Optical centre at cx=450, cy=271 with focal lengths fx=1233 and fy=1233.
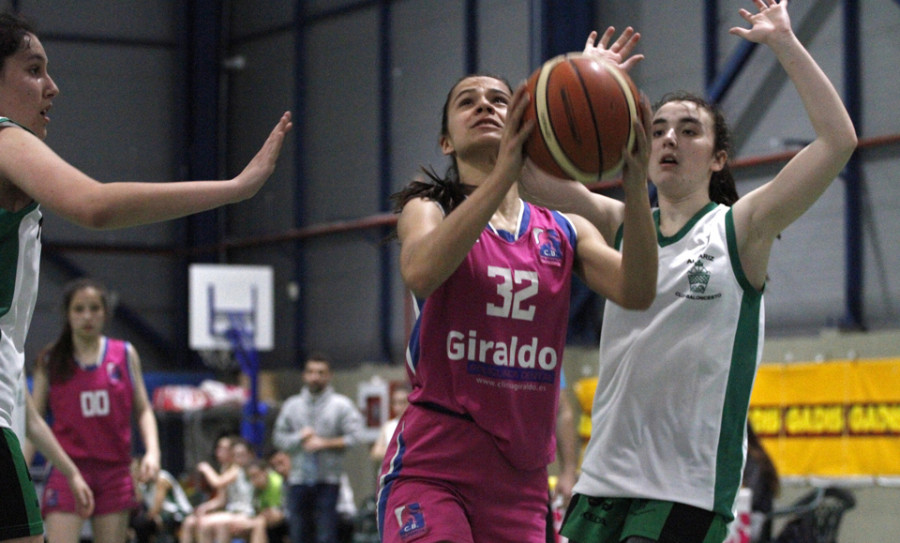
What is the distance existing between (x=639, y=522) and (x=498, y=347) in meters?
0.65

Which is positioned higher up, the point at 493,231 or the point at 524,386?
the point at 493,231

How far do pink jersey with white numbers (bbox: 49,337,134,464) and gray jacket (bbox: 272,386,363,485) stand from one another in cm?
543

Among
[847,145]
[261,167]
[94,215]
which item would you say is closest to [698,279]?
[847,145]

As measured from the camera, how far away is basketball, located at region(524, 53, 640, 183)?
2.91 m

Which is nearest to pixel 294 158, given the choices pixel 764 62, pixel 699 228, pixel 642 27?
pixel 642 27

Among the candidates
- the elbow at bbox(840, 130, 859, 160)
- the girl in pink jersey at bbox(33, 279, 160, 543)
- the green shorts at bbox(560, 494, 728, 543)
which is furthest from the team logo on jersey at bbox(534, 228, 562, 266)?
the girl in pink jersey at bbox(33, 279, 160, 543)

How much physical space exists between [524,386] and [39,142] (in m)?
1.37

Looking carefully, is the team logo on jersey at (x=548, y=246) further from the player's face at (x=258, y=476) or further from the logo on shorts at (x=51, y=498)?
the player's face at (x=258, y=476)

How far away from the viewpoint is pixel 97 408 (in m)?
6.44

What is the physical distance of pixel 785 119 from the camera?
13195mm

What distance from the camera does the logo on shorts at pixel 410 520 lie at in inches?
124

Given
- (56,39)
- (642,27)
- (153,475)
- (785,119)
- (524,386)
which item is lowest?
(153,475)

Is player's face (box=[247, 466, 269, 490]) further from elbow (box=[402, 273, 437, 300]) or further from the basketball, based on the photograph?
the basketball

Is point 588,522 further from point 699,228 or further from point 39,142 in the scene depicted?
point 39,142
